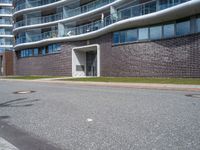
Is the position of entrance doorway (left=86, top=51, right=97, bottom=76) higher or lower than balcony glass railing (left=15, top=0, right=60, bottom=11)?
lower

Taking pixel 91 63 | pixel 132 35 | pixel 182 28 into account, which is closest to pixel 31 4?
pixel 91 63

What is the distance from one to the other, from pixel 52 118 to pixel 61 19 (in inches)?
1435

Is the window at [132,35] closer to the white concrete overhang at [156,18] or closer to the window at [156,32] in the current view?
the white concrete overhang at [156,18]

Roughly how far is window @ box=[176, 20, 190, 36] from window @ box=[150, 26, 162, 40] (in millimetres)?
2115

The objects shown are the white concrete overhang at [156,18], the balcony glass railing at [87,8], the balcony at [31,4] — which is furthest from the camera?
the balcony at [31,4]

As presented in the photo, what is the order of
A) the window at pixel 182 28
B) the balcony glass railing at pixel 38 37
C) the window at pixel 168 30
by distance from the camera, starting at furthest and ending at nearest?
the balcony glass railing at pixel 38 37 → the window at pixel 168 30 → the window at pixel 182 28

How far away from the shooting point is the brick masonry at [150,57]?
21.5 m

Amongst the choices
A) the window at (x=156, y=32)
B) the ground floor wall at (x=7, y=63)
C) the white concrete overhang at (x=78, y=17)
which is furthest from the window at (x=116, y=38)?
the ground floor wall at (x=7, y=63)

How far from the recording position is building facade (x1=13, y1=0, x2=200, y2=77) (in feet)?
72.8

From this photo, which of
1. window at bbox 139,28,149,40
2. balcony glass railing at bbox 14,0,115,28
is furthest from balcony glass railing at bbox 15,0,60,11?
window at bbox 139,28,149,40

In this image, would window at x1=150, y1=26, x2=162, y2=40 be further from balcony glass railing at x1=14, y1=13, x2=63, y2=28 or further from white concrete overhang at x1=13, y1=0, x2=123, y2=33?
balcony glass railing at x1=14, y1=13, x2=63, y2=28

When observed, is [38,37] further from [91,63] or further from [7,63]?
[7,63]

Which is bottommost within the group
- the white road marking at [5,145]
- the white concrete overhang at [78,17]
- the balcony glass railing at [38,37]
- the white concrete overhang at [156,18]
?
the white road marking at [5,145]

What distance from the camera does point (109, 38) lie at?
30406 mm
